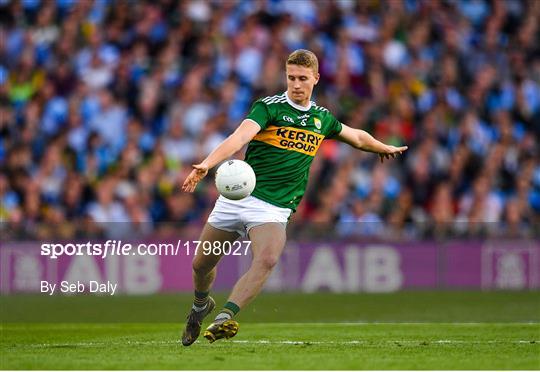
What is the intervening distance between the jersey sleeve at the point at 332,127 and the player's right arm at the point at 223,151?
0.94 metres

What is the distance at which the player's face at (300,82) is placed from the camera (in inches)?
431

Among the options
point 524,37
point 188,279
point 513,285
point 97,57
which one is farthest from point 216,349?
point 524,37

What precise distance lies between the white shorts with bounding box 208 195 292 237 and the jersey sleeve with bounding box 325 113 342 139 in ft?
2.83

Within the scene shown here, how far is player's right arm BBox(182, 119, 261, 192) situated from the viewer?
10.0 meters

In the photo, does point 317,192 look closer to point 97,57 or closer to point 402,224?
point 402,224

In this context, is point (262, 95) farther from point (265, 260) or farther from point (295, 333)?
point (265, 260)

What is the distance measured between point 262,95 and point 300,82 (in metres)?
12.3

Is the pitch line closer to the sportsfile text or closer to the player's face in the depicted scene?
the player's face

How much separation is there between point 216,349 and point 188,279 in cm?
1014

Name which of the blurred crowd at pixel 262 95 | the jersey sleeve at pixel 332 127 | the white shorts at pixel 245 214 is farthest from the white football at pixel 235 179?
the blurred crowd at pixel 262 95

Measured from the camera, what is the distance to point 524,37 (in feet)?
84.3

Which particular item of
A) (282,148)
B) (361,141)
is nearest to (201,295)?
(282,148)

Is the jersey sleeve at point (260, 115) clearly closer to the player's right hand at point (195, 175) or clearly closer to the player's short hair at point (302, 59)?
the player's short hair at point (302, 59)

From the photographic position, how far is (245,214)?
436 inches
